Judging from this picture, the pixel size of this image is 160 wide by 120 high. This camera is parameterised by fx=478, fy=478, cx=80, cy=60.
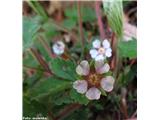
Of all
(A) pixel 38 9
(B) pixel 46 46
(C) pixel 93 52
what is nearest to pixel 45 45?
(B) pixel 46 46

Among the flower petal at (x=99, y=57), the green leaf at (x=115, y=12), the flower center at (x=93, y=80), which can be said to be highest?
the green leaf at (x=115, y=12)

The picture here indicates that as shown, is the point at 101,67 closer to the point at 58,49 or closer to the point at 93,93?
the point at 93,93

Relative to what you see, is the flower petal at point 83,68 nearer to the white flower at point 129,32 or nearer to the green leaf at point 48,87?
the green leaf at point 48,87

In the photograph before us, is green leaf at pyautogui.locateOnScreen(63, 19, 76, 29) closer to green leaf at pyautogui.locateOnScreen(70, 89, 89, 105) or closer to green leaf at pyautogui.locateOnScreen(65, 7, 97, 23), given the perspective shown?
green leaf at pyautogui.locateOnScreen(65, 7, 97, 23)

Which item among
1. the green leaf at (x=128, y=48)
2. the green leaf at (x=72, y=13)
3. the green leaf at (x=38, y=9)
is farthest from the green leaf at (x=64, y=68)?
the green leaf at (x=72, y=13)
